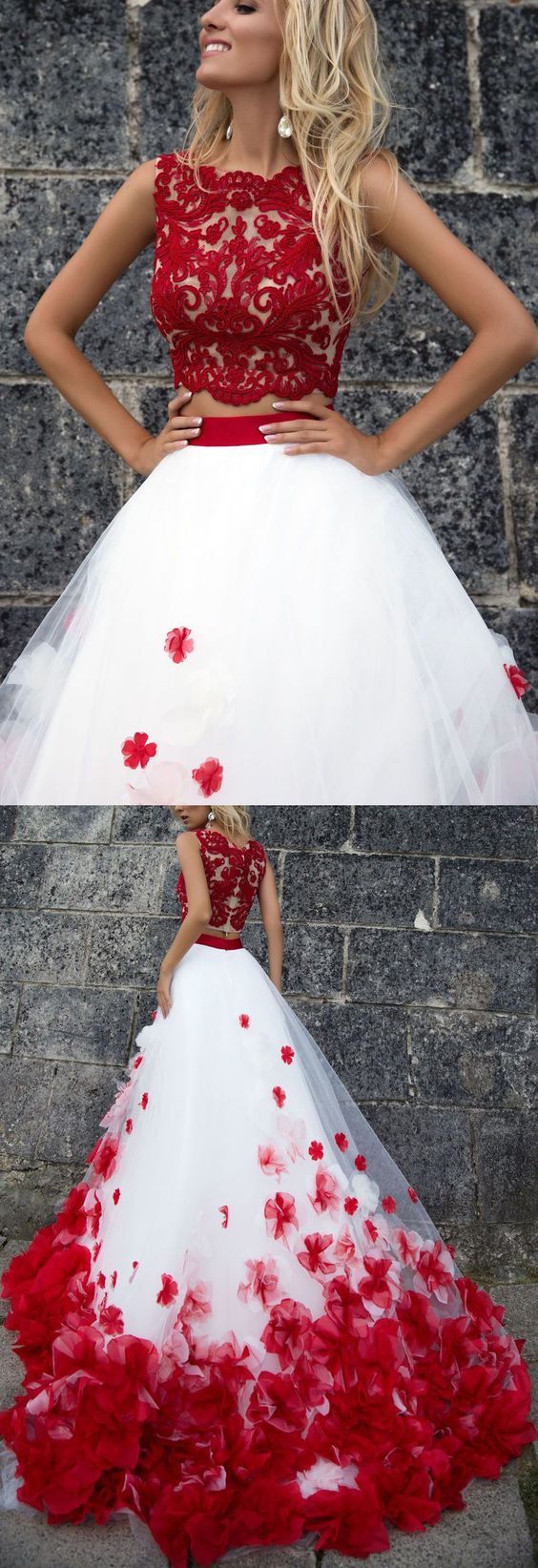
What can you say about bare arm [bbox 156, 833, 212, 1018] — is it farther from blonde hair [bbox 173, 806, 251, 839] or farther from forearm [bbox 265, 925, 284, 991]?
forearm [bbox 265, 925, 284, 991]

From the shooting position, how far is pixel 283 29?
2.39 m

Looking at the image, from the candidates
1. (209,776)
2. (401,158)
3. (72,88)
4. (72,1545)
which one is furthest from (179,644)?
(72,88)

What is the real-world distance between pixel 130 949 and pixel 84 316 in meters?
2.00

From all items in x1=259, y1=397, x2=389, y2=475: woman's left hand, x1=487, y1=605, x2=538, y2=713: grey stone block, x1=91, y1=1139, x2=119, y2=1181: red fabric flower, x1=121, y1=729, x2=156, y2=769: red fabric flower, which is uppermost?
x1=487, y1=605, x2=538, y2=713: grey stone block

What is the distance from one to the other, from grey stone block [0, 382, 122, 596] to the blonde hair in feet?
5.74

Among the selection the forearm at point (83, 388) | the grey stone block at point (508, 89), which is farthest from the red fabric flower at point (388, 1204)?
the grey stone block at point (508, 89)

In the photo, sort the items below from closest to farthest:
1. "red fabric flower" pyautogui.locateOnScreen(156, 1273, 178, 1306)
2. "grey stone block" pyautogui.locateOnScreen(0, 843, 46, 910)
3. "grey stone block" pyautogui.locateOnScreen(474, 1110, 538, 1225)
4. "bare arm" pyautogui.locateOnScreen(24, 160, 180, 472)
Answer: "red fabric flower" pyautogui.locateOnScreen(156, 1273, 178, 1306), "bare arm" pyautogui.locateOnScreen(24, 160, 180, 472), "grey stone block" pyautogui.locateOnScreen(474, 1110, 538, 1225), "grey stone block" pyautogui.locateOnScreen(0, 843, 46, 910)

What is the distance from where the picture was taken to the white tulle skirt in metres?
2.18

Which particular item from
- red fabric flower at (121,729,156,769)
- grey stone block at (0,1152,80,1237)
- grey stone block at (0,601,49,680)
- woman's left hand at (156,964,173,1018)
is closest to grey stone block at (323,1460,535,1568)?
woman's left hand at (156,964,173,1018)

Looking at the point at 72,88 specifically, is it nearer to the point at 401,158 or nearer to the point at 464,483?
the point at 401,158

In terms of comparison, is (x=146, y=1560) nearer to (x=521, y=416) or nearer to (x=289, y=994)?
(x=289, y=994)

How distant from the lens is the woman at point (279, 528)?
2207 mm

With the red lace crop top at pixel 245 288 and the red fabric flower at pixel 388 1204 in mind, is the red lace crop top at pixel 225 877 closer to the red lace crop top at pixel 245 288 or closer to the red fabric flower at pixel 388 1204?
the red fabric flower at pixel 388 1204

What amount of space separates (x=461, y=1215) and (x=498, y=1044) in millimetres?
510
